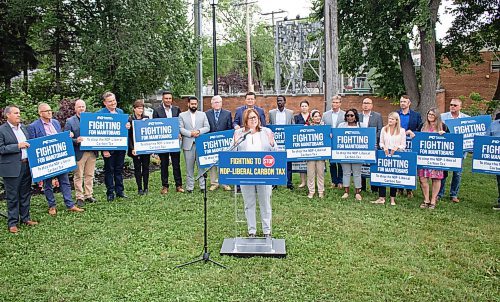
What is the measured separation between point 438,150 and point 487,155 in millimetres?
887

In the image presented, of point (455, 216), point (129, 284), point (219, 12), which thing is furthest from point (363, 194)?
point (219, 12)

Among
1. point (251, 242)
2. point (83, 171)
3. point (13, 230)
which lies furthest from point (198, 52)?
point (251, 242)

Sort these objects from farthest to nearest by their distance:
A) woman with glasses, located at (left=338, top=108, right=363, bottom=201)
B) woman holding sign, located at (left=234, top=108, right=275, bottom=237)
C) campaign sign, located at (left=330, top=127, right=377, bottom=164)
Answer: woman with glasses, located at (left=338, top=108, right=363, bottom=201) < campaign sign, located at (left=330, top=127, right=377, bottom=164) < woman holding sign, located at (left=234, top=108, right=275, bottom=237)

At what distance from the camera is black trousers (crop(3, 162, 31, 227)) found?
7.27 meters

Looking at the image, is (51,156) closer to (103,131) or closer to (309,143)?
(103,131)

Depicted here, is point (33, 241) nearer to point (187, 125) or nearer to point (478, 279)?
point (187, 125)

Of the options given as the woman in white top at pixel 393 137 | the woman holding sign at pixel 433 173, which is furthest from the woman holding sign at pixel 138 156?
the woman holding sign at pixel 433 173

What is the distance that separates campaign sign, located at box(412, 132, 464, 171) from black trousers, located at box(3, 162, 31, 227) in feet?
22.7

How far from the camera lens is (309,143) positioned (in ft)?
30.3

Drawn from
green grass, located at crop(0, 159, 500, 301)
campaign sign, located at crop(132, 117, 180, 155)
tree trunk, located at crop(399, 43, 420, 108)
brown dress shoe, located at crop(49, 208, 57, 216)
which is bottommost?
green grass, located at crop(0, 159, 500, 301)

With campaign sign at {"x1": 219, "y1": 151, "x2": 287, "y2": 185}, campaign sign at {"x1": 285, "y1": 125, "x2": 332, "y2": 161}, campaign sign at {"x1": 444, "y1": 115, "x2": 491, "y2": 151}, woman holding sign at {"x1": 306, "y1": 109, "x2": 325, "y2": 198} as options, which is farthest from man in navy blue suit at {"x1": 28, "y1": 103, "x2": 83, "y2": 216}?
campaign sign at {"x1": 444, "y1": 115, "x2": 491, "y2": 151}

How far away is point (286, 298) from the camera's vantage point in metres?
4.91

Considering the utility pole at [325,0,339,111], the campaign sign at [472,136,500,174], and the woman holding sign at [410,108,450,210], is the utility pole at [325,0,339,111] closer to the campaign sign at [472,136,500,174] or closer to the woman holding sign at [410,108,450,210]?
the woman holding sign at [410,108,450,210]

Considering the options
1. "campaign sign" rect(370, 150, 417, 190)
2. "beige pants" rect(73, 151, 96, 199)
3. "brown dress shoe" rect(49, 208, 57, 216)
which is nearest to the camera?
"brown dress shoe" rect(49, 208, 57, 216)
